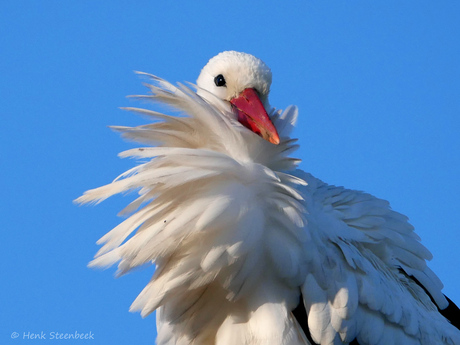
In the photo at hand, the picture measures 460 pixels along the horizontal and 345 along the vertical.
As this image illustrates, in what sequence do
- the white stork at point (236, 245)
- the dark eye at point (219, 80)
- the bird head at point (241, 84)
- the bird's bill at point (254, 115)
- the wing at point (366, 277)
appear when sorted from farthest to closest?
the dark eye at point (219, 80)
the bird head at point (241, 84)
the bird's bill at point (254, 115)
the wing at point (366, 277)
the white stork at point (236, 245)

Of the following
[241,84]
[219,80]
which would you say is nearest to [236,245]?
[241,84]

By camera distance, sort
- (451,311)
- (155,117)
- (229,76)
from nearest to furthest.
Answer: (155,117), (229,76), (451,311)

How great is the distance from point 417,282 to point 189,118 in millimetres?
2126

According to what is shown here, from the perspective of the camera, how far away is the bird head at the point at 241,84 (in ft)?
16.1

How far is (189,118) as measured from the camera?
460 centimetres

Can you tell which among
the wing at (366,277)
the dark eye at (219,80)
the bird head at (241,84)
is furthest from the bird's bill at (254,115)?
the wing at (366,277)

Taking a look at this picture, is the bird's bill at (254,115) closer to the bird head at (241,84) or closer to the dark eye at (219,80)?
the bird head at (241,84)

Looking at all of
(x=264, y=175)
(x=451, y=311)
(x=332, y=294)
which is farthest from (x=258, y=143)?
(x=451, y=311)

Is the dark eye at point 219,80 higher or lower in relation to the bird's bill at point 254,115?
higher

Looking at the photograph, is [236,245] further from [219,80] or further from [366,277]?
[219,80]

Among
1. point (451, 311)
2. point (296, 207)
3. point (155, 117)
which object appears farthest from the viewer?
point (451, 311)

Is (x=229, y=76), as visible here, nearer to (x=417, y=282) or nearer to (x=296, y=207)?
(x=296, y=207)

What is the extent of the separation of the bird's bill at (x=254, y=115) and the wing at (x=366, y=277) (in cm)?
46

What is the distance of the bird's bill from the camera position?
464 cm
